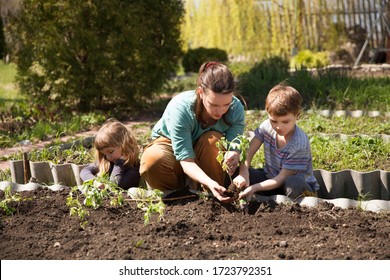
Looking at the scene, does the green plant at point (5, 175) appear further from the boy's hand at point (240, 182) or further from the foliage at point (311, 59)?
the foliage at point (311, 59)

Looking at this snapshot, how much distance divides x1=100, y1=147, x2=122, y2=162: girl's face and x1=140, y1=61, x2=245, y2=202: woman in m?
0.37

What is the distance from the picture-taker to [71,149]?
19.4ft

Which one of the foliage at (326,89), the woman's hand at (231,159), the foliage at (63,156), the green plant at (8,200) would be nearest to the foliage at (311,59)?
the foliage at (326,89)

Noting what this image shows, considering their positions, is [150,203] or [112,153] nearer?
[150,203]

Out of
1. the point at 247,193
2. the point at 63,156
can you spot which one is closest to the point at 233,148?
the point at 247,193

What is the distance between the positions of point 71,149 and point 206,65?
79.4 inches

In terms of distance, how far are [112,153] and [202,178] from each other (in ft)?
3.48

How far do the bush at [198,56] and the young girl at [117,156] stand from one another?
31.0 feet

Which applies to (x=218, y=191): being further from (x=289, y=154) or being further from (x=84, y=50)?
(x=84, y=50)

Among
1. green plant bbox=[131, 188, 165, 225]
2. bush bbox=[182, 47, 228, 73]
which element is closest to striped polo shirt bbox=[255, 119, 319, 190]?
green plant bbox=[131, 188, 165, 225]

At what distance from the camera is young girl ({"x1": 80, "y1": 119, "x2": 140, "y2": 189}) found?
4965 mm

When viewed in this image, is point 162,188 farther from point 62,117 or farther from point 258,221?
point 62,117

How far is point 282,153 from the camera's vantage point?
461cm

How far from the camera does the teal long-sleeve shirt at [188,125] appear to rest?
4449 mm
